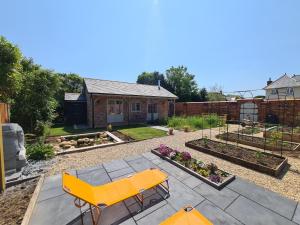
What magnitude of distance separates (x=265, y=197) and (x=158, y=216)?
2.55m

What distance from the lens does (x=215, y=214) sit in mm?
2881

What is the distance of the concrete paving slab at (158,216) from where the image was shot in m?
2.69

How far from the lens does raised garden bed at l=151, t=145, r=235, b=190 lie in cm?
394

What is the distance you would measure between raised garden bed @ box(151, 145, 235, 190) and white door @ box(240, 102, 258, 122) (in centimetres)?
1241

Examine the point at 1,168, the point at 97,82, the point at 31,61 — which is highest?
the point at 31,61

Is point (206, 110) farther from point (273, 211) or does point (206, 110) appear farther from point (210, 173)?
point (273, 211)

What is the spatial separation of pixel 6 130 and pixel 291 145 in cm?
1164

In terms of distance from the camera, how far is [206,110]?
18.1m

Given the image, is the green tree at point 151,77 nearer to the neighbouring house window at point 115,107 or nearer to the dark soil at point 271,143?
the neighbouring house window at point 115,107

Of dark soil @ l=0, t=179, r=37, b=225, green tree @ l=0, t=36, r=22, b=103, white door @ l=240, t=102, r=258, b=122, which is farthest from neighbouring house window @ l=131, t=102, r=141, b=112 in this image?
dark soil @ l=0, t=179, r=37, b=225

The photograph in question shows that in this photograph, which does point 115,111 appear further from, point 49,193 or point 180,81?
point 180,81

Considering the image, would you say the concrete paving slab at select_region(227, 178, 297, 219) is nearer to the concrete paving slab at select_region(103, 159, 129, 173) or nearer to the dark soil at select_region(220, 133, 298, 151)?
the concrete paving slab at select_region(103, 159, 129, 173)

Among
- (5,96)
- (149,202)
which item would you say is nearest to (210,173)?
(149,202)

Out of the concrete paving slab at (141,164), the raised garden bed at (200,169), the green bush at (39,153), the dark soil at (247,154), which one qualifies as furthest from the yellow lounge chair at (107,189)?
the dark soil at (247,154)
